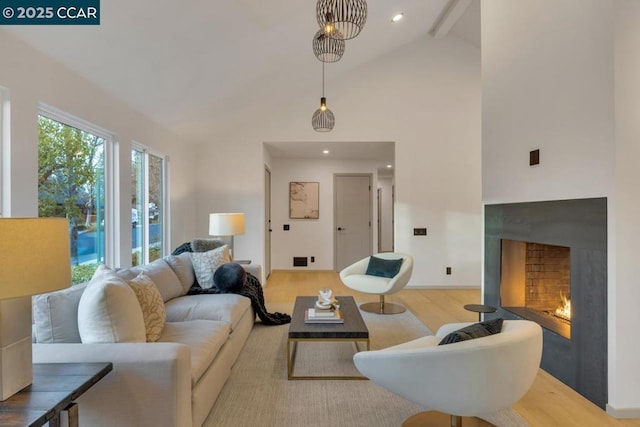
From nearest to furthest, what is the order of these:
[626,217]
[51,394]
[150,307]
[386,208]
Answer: [51,394] → [626,217] → [150,307] → [386,208]

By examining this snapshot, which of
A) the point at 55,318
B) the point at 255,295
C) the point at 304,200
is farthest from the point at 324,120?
the point at 304,200

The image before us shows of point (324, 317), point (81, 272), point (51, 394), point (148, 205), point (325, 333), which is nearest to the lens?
point (51, 394)

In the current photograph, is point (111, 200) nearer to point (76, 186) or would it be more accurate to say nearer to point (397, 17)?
point (76, 186)

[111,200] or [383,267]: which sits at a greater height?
[111,200]

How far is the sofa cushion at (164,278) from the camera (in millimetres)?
3143

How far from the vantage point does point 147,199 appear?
455 centimetres

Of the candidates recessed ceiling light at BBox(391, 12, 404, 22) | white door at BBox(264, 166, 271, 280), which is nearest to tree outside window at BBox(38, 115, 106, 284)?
white door at BBox(264, 166, 271, 280)

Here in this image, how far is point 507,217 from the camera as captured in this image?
3.44m

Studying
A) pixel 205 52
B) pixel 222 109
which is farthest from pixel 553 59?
pixel 222 109

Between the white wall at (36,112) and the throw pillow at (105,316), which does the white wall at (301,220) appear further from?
the throw pillow at (105,316)

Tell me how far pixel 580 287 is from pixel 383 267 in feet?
7.52

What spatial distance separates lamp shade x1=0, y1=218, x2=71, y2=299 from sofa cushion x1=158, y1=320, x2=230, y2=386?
99 cm

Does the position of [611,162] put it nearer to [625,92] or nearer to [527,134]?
[625,92]

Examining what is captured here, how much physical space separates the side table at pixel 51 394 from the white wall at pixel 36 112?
4.06 ft
